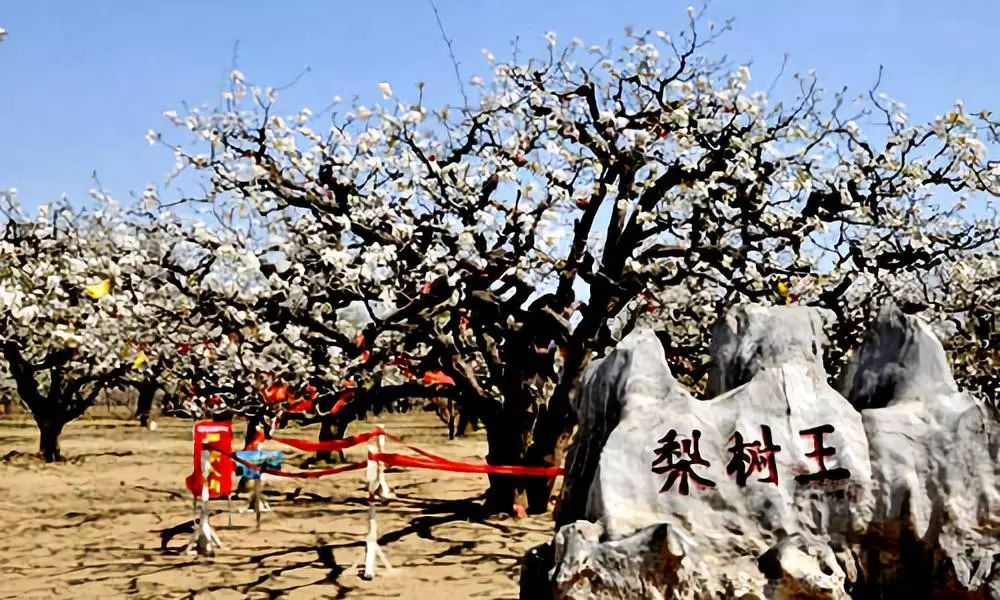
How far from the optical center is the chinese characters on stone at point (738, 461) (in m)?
6.29

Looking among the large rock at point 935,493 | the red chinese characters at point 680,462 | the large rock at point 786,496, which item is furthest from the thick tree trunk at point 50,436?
the large rock at point 935,493

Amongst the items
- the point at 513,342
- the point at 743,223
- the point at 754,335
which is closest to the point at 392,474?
the point at 513,342

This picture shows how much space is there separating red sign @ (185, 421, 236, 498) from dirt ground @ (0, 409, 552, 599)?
54cm

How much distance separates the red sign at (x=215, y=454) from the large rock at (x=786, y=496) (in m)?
7.16

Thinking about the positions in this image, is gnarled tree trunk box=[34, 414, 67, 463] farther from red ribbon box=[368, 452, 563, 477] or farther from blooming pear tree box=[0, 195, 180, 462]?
red ribbon box=[368, 452, 563, 477]

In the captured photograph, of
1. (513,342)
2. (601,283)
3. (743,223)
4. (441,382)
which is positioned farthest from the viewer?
(441,382)

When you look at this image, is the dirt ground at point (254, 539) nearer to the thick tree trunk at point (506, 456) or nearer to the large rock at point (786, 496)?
the thick tree trunk at point (506, 456)

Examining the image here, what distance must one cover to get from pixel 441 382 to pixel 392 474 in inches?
292

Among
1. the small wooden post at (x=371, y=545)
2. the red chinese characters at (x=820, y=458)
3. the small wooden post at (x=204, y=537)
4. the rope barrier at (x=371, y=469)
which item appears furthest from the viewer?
the small wooden post at (x=204, y=537)

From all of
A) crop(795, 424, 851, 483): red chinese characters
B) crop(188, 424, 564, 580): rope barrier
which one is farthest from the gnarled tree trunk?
crop(795, 424, 851, 483): red chinese characters

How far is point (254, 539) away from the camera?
41.4ft

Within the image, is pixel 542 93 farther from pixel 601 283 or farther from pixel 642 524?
pixel 642 524

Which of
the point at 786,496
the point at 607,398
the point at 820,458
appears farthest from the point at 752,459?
the point at 607,398

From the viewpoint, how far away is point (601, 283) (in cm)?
1244
